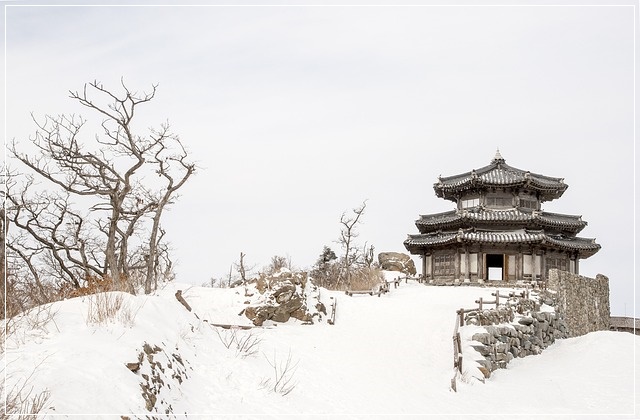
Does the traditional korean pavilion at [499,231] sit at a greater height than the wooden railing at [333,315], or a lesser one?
greater

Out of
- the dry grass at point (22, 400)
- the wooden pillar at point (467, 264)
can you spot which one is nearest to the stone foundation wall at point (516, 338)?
the wooden pillar at point (467, 264)

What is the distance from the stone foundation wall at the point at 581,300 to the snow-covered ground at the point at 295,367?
4.34m

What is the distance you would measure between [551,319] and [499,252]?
9.59m

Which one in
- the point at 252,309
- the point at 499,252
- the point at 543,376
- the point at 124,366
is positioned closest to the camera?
the point at 124,366

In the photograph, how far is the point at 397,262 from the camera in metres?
41.1

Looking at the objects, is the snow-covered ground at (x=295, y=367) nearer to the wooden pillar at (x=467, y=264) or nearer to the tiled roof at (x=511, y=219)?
the wooden pillar at (x=467, y=264)

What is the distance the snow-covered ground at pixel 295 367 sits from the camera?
6.48 m

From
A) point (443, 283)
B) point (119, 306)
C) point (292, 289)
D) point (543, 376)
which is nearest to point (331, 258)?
point (443, 283)

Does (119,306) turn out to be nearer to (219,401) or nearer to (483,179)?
(219,401)

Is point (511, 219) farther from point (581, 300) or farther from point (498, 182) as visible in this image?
point (581, 300)

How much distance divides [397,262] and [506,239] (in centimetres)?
1239

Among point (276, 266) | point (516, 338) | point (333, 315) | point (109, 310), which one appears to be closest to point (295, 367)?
point (109, 310)

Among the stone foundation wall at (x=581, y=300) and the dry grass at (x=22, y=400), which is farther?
the stone foundation wall at (x=581, y=300)

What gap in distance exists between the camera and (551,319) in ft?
71.8
